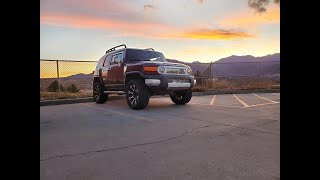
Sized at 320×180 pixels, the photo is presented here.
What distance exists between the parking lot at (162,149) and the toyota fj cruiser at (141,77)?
90.6 inches

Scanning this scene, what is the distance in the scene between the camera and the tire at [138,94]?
855 centimetres

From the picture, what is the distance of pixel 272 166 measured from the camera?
324cm

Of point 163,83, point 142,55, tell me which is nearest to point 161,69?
point 163,83

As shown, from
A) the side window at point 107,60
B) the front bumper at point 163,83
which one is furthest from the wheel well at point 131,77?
the side window at point 107,60

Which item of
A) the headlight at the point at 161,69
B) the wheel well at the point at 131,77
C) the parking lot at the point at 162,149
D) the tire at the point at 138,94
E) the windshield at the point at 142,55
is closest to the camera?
the parking lot at the point at 162,149

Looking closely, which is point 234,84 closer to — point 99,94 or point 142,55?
point 142,55

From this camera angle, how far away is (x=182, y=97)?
401 inches

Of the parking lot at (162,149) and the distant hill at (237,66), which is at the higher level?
the distant hill at (237,66)

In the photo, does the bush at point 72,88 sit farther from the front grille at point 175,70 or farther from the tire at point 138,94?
the front grille at point 175,70

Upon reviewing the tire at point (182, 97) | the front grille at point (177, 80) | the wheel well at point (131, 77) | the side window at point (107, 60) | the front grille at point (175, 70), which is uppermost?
the side window at point (107, 60)

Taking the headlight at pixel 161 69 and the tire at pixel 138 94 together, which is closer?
the tire at pixel 138 94

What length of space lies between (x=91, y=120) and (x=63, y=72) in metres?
8.39
